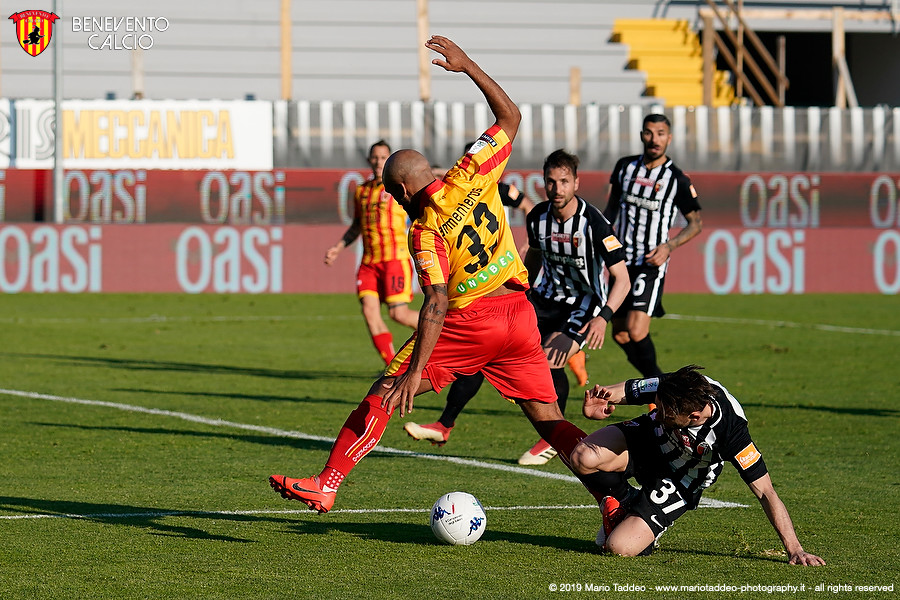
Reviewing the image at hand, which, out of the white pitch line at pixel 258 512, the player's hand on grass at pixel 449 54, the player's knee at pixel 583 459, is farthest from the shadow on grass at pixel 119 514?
the player's hand on grass at pixel 449 54

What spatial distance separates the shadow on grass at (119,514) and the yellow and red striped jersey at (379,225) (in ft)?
18.7

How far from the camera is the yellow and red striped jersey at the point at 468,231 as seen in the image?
18.6 feet

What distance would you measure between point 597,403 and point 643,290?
3.90 meters

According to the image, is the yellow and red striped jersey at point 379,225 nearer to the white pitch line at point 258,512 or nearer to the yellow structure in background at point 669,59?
the white pitch line at point 258,512

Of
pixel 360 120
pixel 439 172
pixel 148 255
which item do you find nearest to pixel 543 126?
pixel 360 120

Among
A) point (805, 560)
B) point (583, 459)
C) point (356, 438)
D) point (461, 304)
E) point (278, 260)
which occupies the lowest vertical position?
point (805, 560)

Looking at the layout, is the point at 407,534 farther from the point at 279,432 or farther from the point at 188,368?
the point at 188,368

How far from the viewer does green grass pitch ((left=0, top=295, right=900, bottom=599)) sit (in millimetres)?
5266

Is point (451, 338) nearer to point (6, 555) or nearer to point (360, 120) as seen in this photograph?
point (6, 555)

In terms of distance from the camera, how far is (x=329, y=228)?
20.9 m

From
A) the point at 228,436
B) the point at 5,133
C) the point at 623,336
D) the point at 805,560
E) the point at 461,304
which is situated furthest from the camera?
the point at 5,133

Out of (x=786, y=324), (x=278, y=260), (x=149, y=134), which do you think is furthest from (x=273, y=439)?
(x=149, y=134)

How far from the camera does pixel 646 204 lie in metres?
9.48

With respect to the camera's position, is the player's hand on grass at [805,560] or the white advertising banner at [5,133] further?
the white advertising banner at [5,133]
